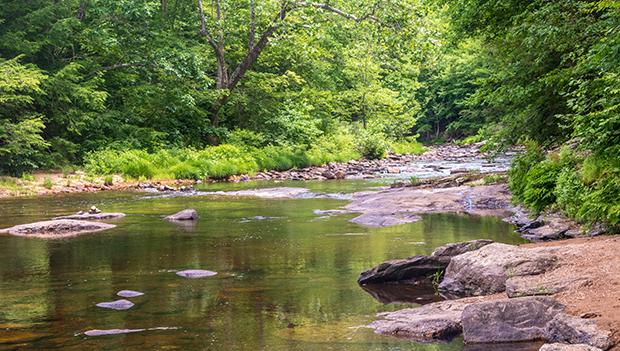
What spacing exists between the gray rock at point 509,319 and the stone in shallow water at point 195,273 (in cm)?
427

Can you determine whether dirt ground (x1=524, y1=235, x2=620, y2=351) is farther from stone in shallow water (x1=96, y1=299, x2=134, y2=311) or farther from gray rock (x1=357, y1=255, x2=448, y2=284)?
stone in shallow water (x1=96, y1=299, x2=134, y2=311)

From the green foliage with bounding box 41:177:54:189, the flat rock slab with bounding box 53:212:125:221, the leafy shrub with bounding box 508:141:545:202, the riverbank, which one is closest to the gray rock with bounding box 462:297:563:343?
the leafy shrub with bounding box 508:141:545:202

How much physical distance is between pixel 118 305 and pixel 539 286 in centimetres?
453

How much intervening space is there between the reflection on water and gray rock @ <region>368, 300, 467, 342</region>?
22cm

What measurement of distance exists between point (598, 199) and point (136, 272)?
21.4 ft

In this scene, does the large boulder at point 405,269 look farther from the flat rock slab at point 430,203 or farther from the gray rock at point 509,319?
the flat rock slab at point 430,203

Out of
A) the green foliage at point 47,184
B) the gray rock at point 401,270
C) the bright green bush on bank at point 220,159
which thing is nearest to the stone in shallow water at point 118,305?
the gray rock at point 401,270

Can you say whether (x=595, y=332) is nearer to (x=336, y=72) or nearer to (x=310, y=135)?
(x=310, y=135)

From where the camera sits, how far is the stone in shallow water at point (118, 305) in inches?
330

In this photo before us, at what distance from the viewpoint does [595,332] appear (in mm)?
6250

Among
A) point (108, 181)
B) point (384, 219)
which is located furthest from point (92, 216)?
point (108, 181)

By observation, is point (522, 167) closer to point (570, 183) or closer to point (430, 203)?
point (430, 203)

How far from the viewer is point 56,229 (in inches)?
579

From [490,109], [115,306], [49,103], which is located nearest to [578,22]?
[490,109]
